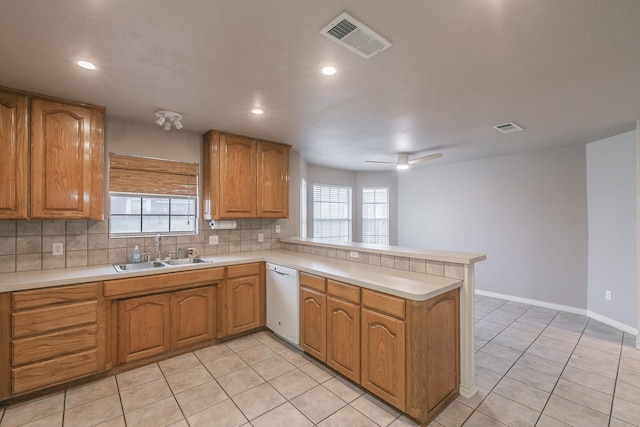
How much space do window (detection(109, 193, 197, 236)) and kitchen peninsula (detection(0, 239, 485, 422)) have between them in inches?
21.2

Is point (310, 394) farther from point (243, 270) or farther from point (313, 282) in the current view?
point (243, 270)

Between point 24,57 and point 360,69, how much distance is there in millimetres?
2181

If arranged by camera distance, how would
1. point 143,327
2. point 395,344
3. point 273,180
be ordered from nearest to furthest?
point 395,344 < point 143,327 < point 273,180

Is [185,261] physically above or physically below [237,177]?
below

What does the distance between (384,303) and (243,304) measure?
183 cm

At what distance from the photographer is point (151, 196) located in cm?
335

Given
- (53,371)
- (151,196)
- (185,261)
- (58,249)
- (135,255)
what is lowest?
(53,371)

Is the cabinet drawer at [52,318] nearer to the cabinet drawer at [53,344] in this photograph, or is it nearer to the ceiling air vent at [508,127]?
the cabinet drawer at [53,344]

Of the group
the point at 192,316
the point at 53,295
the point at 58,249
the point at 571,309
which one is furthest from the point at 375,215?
the point at 53,295

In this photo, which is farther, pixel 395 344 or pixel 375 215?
pixel 375 215

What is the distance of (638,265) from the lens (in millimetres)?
3146

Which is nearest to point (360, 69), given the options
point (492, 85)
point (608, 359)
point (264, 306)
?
point (492, 85)

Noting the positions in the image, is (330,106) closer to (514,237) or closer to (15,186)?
(15,186)

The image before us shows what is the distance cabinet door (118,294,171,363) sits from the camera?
2646 millimetres
